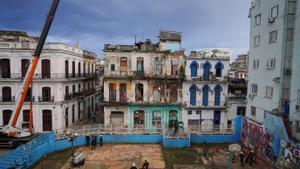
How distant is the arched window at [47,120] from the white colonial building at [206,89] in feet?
60.9

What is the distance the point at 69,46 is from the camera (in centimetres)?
2817

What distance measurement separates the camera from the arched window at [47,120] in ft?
86.3

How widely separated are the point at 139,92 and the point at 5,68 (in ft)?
58.4

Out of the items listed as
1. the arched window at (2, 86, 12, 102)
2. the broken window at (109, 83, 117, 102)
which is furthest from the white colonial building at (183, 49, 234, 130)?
the arched window at (2, 86, 12, 102)

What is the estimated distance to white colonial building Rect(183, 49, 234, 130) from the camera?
27516mm

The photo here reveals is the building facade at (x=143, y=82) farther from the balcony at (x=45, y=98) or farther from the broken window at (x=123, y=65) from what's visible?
the balcony at (x=45, y=98)

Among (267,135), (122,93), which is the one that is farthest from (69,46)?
(267,135)

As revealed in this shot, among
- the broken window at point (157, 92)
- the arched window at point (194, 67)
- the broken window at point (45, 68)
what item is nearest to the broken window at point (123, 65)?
the broken window at point (157, 92)

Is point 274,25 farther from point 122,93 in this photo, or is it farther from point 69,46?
point 69,46

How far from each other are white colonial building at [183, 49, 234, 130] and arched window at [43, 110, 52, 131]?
1856cm

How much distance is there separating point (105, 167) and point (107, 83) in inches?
510

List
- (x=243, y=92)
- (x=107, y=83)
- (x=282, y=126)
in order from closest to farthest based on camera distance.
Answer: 1. (x=282, y=126)
2. (x=107, y=83)
3. (x=243, y=92)

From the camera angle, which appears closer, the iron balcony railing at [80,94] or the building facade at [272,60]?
the building facade at [272,60]

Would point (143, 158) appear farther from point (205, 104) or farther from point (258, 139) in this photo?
point (205, 104)
